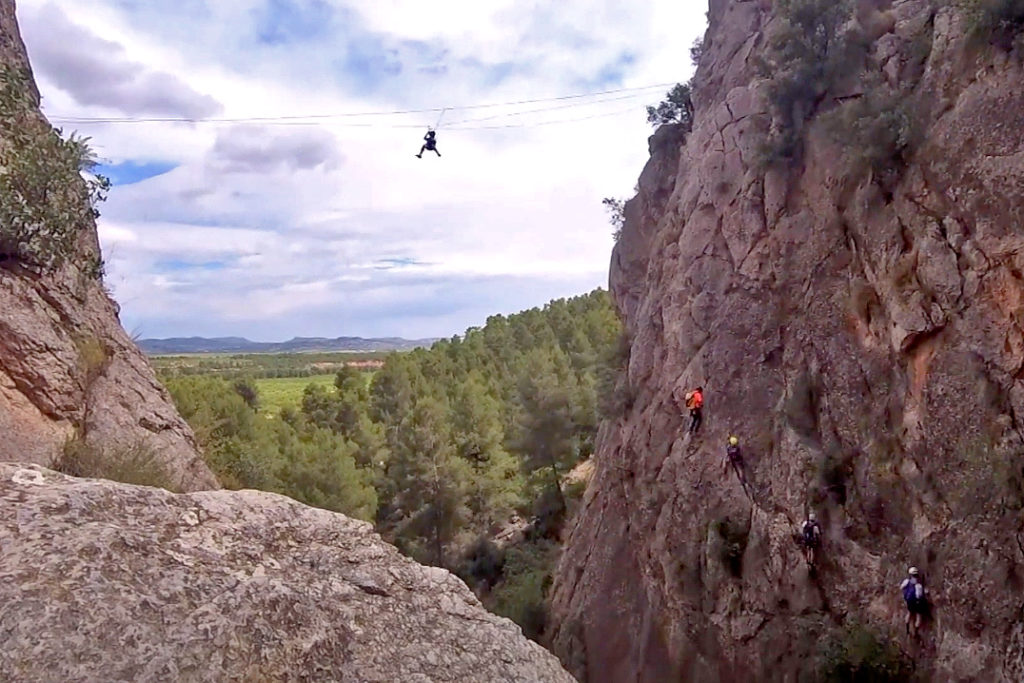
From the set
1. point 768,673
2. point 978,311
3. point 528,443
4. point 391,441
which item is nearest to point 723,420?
point 768,673

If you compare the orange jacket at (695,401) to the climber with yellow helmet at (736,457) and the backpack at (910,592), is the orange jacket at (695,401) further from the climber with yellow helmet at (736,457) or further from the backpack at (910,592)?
the backpack at (910,592)

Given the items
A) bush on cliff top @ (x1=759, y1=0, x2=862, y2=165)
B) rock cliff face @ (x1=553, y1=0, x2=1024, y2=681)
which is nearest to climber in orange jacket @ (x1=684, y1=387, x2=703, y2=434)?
rock cliff face @ (x1=553, y1=0, x2=1024, y2=681)

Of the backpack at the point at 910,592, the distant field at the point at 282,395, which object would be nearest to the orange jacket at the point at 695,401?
the backpack at the point at 910,592

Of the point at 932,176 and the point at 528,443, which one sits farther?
the point at 528,443

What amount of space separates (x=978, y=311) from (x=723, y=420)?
698 centimetres

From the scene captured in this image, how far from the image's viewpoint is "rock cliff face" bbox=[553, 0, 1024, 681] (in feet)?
40.1

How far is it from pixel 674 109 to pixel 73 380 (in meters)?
23.3

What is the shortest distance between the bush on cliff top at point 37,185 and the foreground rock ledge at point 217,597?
21.2 feet

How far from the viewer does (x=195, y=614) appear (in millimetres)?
5438

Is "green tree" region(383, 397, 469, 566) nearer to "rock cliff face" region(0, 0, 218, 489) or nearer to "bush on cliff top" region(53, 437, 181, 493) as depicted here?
"rock cliff face" region(0, 0, 218, 489)

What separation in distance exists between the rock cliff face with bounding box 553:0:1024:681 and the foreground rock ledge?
9.09 meters

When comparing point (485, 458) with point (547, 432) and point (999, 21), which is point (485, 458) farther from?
point (999, 21)

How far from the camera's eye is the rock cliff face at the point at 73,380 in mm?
12328

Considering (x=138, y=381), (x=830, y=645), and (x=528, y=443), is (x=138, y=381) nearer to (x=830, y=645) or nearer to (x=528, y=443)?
(x=830, y=645)
